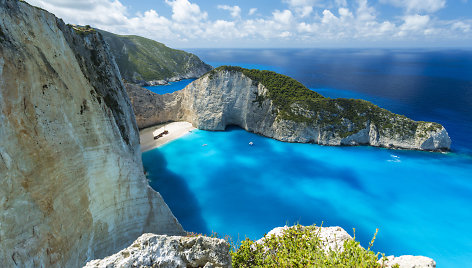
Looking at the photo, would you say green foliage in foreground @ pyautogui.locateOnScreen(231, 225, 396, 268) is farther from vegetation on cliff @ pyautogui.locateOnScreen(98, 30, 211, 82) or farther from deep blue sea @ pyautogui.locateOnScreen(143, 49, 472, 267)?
vegetation on cliff @ pyautogui.locateOnScreen(98, 30, 211, 82)

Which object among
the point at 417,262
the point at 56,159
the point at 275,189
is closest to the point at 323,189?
the point at 275,189

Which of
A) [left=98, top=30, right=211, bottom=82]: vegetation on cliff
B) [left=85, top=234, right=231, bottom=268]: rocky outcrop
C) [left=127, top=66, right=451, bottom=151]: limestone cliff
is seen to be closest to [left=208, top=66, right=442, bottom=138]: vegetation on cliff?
[left=127, top=66, right=451, bottom=151]: limestone cliff

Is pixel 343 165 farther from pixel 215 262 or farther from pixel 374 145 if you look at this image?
pixel 215 262

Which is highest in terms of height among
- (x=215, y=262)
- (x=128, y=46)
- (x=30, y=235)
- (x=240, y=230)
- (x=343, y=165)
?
(x=128, y=46)

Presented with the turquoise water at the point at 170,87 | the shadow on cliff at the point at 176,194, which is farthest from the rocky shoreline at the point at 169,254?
the turquoise water at the point at 170,87

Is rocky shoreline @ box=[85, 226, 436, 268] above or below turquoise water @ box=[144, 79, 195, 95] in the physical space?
below

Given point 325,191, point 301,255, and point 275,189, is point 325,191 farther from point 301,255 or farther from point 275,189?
point 301,255

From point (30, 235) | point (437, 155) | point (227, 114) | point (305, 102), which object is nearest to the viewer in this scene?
point (30, 235)

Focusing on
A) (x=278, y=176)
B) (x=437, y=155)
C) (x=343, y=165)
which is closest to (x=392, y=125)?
(x=437, y=155)
